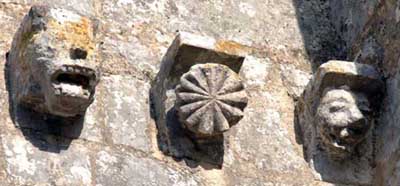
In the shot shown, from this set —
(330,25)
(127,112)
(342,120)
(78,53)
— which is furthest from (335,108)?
(78,53)

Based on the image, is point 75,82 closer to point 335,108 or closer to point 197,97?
point 197,97

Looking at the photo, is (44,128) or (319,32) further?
(319,32)

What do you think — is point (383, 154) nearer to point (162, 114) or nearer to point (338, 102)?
point (338, 102)

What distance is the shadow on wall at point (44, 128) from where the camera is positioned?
4.83 m

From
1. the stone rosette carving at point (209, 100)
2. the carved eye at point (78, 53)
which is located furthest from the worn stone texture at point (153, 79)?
the carved eye at point (78, 53)

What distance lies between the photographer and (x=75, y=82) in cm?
478

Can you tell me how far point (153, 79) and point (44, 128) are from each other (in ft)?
1.80

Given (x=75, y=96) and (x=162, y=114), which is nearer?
(x=75, y=96)

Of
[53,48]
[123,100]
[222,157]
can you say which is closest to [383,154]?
[222,157]

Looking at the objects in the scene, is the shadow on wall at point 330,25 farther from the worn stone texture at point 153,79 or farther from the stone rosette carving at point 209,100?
the stone rosette carving at point 209,100

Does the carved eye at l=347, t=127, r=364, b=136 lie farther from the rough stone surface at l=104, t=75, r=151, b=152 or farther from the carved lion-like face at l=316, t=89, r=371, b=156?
the rough stone surface at l=104, t=75, r=151, b=152

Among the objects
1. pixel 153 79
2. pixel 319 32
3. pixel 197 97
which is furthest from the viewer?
pixel 319 32

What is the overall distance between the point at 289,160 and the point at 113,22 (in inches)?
31.5

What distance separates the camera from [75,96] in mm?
4742
